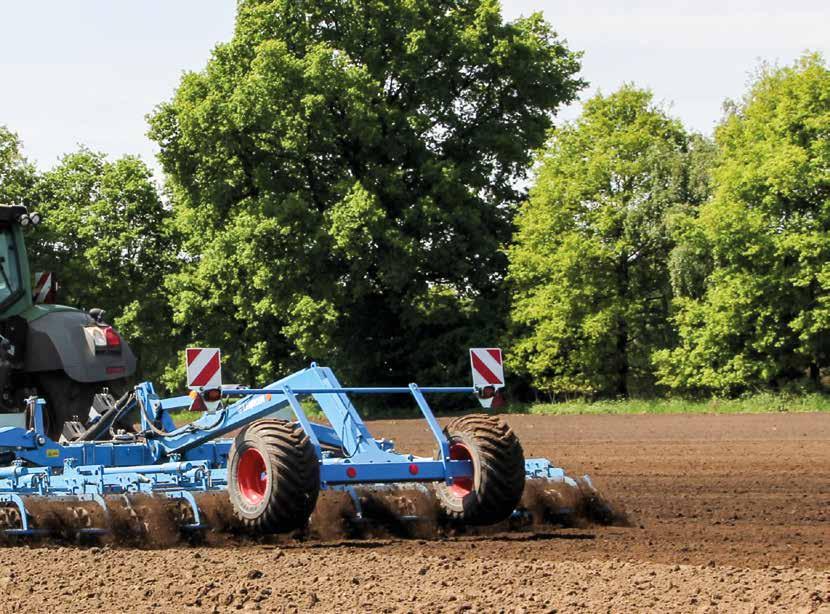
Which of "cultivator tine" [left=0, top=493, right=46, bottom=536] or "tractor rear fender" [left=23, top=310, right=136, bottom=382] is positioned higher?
"tractor rear fender" [left=23, top=310, right=136, bottom=382]

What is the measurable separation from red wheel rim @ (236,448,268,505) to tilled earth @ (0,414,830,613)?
0.38 meters

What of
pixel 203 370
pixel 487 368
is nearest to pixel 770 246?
pixel 487 368

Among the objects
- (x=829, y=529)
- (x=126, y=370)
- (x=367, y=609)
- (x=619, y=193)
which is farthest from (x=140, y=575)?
(x=619, y=193)

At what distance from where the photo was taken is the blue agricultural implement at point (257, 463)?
29.7 feet

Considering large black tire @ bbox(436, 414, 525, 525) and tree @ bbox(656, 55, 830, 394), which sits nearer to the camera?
large black tire @ bbox(436, 414, 525, 525)

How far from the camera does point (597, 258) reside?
3712 cm

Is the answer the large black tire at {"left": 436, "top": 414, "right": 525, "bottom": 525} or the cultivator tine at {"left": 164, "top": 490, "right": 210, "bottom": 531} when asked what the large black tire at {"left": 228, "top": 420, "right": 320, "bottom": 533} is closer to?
the cultivator tine at {"left": 164, "top": 490, "right": 210, "bottom": 531}

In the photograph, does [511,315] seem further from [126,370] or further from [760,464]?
[126,370]

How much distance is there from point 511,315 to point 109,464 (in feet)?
88.8

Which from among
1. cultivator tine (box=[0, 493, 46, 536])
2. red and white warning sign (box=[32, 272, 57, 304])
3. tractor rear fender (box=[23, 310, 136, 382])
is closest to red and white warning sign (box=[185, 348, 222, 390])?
cultivator tine (box=[0, 493, 46, 536])

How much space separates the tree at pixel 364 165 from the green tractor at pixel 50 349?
22.4 metres

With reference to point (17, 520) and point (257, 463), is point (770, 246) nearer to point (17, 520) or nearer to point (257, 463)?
point (257, 463)

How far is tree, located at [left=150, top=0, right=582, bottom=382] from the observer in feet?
114

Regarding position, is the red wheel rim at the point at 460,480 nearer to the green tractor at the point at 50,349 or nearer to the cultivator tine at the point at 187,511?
the cultivator tine at the point at 187,511
